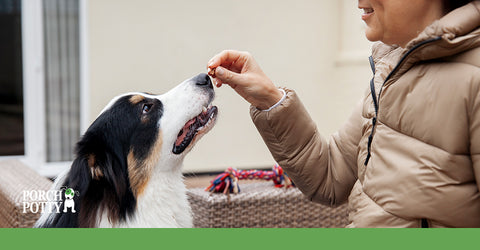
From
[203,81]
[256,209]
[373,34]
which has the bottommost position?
[256,209]

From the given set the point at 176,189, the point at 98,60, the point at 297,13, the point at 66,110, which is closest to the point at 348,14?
the point at 297,13

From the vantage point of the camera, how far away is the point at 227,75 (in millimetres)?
1340

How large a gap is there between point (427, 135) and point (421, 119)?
0.04 meters

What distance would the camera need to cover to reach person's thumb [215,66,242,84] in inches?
52.6

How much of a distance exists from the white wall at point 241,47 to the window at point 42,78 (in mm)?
331

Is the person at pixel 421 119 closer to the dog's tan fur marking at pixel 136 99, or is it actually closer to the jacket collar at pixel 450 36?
the jacket collar at pixel 450 36

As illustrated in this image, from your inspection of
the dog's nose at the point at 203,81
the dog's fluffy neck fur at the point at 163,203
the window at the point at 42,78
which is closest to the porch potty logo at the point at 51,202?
the dog's fluffy neck fur at the point at 163,203

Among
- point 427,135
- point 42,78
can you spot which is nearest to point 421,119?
point 427,135

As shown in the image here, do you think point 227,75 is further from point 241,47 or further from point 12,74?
point 12,74

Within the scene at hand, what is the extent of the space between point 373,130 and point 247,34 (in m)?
3.39

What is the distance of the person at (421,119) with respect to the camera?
3.09 ft

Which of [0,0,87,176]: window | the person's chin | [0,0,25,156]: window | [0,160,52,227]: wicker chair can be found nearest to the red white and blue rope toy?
[0,160,52,227]: wicker chair

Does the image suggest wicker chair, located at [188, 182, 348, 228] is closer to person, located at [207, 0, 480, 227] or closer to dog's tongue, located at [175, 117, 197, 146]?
dog's tongue, located at [175, 117, 197, 146]

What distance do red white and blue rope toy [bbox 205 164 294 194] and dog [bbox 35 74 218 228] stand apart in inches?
15.3
